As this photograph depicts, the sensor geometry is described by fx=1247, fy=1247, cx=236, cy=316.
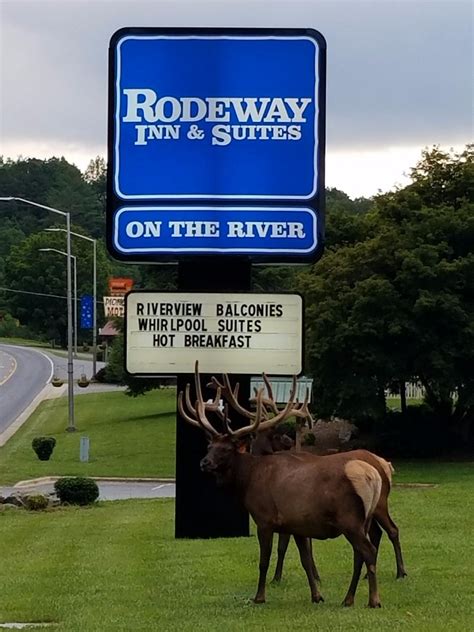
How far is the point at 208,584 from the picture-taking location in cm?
1221

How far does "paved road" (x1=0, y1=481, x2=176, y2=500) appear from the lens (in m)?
31.3

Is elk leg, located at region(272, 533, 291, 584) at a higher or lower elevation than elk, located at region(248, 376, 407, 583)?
lower

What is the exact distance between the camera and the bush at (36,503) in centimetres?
2603

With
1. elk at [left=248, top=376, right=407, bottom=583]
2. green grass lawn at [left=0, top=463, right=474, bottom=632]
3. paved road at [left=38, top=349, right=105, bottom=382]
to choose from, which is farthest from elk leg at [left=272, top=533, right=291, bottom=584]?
paved road at [left=38, top=349, right=105, bottom=382]

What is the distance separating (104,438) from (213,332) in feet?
110

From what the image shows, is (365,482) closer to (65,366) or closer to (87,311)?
(87,311)

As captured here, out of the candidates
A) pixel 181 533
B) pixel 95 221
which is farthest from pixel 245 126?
pixel 95 221

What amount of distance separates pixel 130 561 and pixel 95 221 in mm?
158441

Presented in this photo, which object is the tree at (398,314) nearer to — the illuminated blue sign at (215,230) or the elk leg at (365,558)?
the illuminated blue sign at (215,230)

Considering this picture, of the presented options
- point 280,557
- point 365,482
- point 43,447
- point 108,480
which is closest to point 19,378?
point 43,447

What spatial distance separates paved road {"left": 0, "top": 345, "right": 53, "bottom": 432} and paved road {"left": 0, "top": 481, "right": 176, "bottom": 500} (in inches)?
697

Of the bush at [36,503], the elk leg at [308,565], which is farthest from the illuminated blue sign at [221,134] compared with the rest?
the bush at [36,503]

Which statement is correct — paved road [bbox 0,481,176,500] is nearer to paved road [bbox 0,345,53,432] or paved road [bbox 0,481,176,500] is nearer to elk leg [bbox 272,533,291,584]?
paved road [bbox 0,345,53,432]

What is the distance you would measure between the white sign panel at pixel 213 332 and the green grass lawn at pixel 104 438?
809 inches
